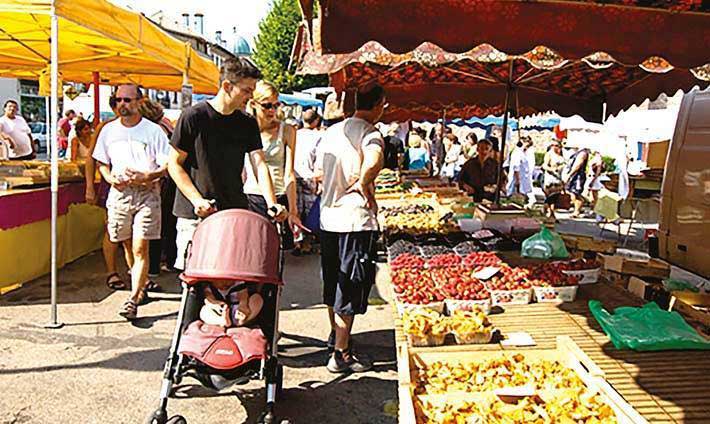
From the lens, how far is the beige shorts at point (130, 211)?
595cm

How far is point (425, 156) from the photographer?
740 inches

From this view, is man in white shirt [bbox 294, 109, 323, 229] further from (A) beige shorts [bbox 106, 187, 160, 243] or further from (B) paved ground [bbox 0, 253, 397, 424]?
(A) beige shorts [bbox 106, 187, 160, 243]

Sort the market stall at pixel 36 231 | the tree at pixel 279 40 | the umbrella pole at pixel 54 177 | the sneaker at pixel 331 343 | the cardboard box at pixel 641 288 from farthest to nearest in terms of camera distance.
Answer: the tree at pixel 279 40
the market stall at pixel 36 231
the umbrella pole at pixel 54 177
the sneaker at pixel 331 343
the cardboard box at pixel 641 288

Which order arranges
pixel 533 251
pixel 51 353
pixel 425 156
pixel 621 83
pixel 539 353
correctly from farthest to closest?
pixel 425 156 → pixel 621 83 → pixel 533 251 → pixel 51 353 → pixel 539 353

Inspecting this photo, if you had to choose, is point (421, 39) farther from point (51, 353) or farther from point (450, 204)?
point (450, 204)

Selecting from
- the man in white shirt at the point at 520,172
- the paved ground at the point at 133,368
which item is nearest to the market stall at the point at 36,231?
the paved ground at the point at 133,368

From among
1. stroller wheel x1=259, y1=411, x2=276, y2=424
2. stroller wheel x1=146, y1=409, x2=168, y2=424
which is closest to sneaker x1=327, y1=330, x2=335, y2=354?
stroller wheel x1=259, y1=411, x2=276, y2=424

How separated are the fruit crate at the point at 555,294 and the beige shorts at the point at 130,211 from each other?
3602 mm

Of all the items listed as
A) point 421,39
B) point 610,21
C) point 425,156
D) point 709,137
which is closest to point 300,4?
point 421,39

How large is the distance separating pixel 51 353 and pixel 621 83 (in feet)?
21.1

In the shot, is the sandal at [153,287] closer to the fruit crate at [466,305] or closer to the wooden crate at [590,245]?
the fruit crate at [466,305]

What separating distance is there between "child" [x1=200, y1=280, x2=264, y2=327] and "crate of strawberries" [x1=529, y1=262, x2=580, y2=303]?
1.89 meters

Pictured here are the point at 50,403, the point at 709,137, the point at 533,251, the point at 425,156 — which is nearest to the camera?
the point at 50,403

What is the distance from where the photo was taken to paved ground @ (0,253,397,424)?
3.94 meters
